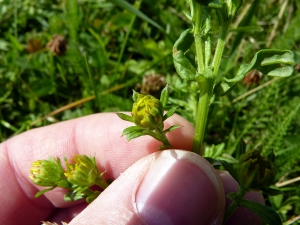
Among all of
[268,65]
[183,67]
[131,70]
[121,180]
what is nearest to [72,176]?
[121,180]

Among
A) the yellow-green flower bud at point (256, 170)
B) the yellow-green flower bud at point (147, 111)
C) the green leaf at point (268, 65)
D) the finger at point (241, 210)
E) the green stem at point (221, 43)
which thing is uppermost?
the green stem at point (221, 43)

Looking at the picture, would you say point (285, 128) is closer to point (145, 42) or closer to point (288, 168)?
point (288, 168)

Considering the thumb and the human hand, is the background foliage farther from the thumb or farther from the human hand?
the thumb

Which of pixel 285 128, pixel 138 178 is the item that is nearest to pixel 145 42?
pixel 285 128

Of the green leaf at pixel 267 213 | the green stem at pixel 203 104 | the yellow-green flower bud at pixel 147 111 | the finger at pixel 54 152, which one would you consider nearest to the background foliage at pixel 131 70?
the finger at pixel 54 152

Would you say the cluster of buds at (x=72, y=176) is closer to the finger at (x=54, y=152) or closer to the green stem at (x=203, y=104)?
the finger at (x=54, y=152)
